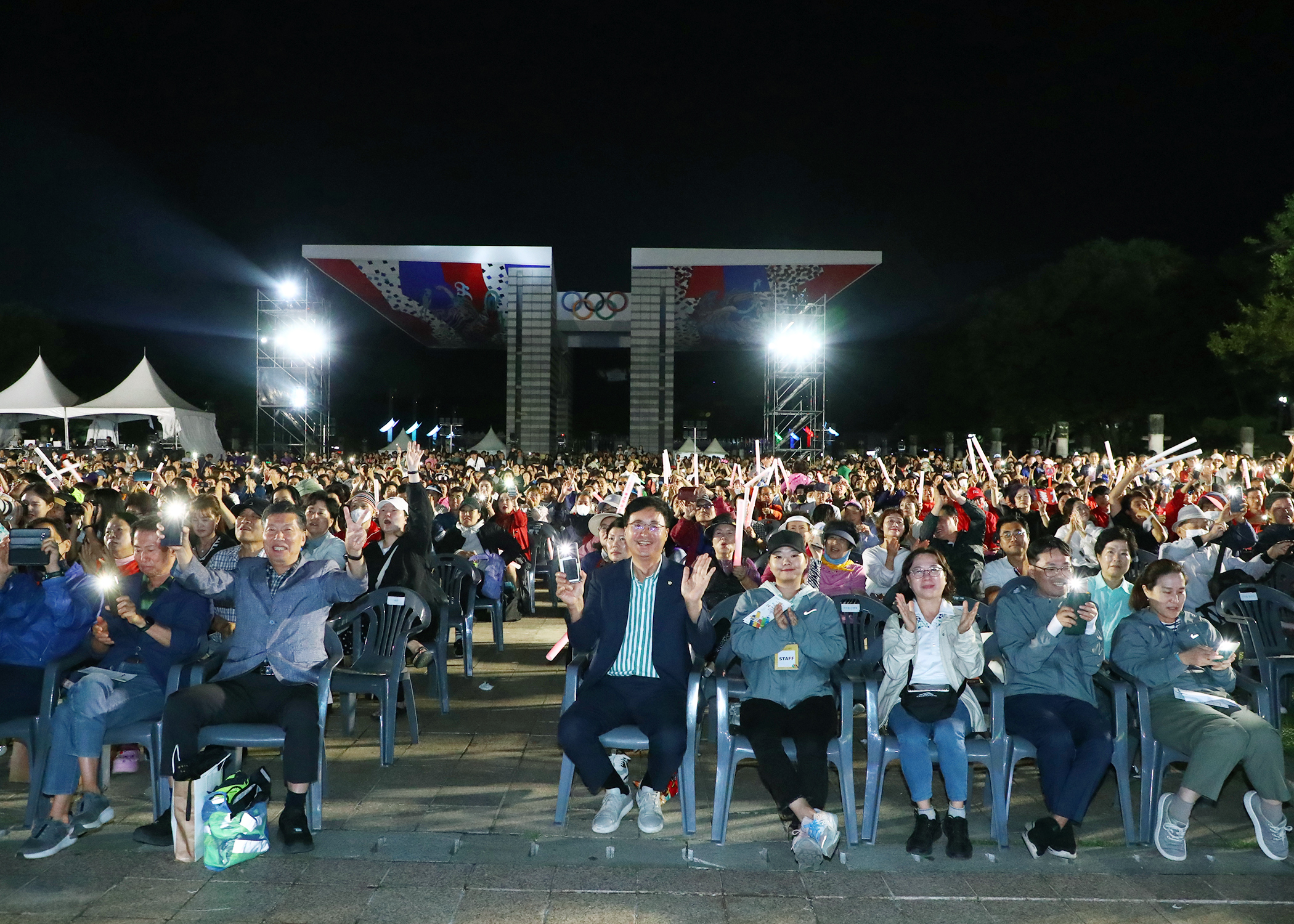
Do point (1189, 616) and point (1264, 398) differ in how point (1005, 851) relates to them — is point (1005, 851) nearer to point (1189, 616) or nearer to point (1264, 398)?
point (1189, 616)

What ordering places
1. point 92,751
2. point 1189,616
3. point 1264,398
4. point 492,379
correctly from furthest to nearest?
point 492,379
point 1264,398
point 1189,616
point 92,751

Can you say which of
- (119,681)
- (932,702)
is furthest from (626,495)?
(119,681)

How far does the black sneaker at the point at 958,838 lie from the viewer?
3.79m

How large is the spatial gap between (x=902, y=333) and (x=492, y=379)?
1282 inches

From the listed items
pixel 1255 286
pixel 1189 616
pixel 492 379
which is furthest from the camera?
pixel 492 379

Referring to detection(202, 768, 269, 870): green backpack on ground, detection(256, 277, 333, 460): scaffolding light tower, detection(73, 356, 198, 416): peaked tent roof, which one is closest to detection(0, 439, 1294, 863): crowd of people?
detection(202, 768, 269, 870): green backpack on ground

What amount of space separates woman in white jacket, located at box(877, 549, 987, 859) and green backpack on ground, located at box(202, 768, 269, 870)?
8.17 ft

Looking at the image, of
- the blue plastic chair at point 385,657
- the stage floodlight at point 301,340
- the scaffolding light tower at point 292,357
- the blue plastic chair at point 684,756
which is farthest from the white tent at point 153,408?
the blue plastic chair at point 684,756

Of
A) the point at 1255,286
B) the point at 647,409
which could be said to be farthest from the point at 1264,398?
the point at 647,409

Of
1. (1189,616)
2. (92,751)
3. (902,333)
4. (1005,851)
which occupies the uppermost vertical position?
(902,333)

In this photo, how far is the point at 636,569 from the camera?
15.0ft

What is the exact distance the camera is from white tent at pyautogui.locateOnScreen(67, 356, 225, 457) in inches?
1096

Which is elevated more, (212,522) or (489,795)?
(212,522)

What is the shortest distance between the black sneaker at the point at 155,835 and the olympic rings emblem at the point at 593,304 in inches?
1757
